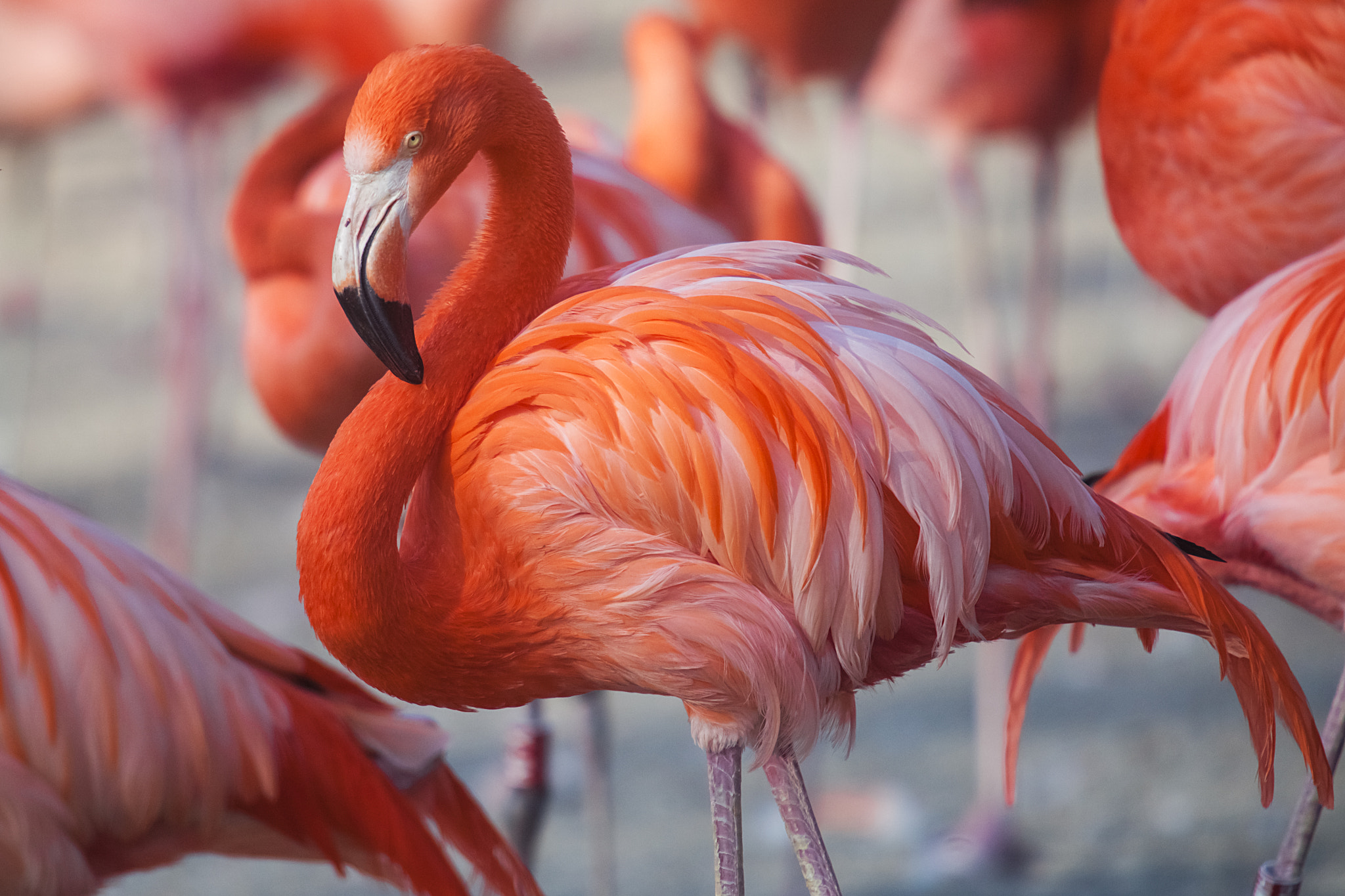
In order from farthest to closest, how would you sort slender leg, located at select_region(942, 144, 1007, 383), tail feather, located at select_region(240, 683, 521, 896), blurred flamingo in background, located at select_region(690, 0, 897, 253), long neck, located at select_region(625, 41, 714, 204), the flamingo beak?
slender leg, located at select_region(942, 144, 1007, 383) < blurred flamingo in background, located at select_region(690, 0, 897, 253) < long neck, located at select_region(625, 41, 714, 204) < tail feather, located at select_region(240, 683, 521, 896) < the flamingo beak

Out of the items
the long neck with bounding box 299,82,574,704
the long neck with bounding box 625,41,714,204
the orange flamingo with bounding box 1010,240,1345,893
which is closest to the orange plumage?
the long neck with bounding box 625,41,714,204

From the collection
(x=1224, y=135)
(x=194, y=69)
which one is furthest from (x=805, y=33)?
(x=194, y=69)

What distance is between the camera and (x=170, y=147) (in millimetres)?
1845

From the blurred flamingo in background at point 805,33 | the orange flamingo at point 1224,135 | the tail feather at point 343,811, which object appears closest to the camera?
the tail feather at point 343,811

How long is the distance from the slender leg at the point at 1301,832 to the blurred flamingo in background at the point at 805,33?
0.99 m

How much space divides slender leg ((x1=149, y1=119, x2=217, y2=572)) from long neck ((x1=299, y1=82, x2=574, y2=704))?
1202 millimetres

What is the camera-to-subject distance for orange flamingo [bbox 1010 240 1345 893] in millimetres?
940

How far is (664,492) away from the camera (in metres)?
0.73

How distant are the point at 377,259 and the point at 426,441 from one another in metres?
0.12

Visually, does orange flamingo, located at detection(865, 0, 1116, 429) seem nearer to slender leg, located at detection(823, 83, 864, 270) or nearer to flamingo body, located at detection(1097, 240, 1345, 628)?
slender leg, located at detection(823, 83, 864, 270)

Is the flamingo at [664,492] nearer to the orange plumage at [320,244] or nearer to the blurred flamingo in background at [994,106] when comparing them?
the orange plumage at [320,244]

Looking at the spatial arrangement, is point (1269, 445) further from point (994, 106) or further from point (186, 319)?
point (186, 319)

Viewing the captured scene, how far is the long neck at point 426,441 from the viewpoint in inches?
29.5

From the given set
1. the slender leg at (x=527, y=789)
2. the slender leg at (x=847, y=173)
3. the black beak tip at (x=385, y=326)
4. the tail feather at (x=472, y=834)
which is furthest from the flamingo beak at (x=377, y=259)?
the slender leg at (x=847, y=173)
